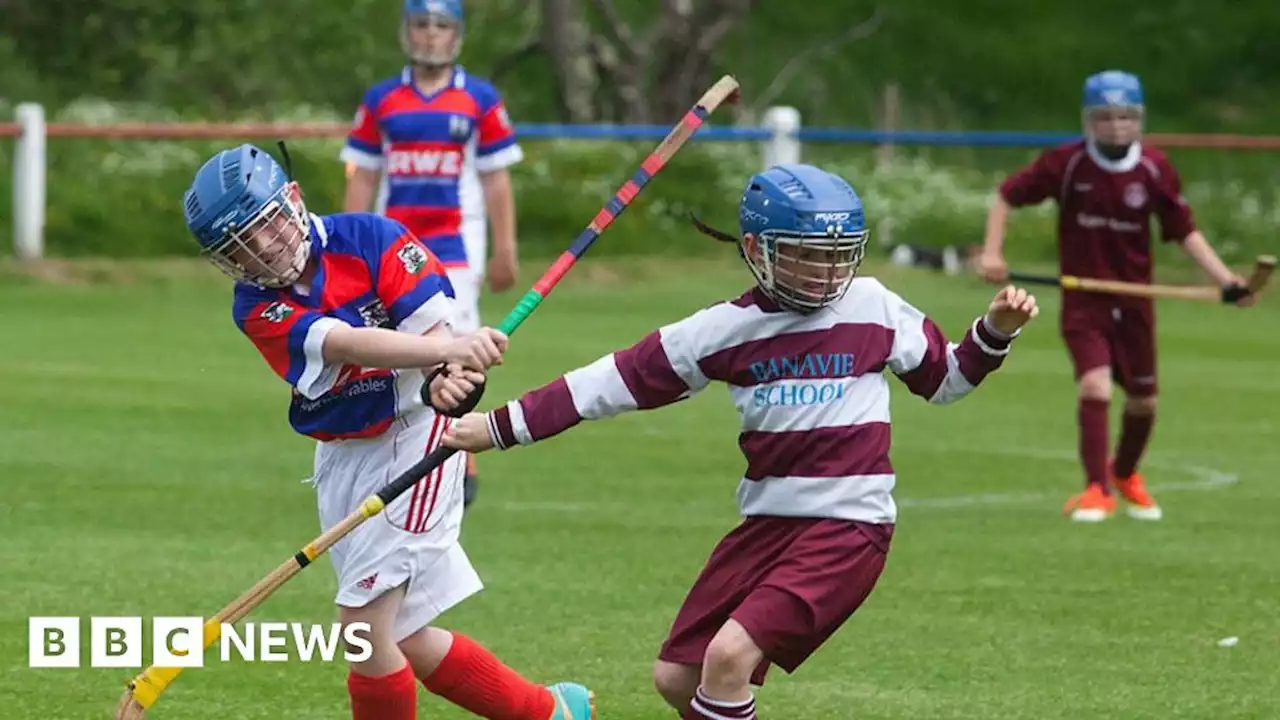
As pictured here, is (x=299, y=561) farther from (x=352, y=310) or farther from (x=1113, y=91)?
(x=1113, y=91)

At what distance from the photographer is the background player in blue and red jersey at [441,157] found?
419 inches

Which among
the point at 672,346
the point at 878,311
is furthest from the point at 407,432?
the point at 878,311

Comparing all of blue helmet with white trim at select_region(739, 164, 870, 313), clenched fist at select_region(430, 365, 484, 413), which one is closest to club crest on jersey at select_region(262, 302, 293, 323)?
clenched fist at select_region(430, 365, 484, 413)

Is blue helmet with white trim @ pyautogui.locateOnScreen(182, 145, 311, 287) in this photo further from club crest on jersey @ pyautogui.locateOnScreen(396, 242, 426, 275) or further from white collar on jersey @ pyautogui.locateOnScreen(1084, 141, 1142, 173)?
white collar on jersey @ pyautogui.locateOnScreen(1084, 141, 1142, 173)

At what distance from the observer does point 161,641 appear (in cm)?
752

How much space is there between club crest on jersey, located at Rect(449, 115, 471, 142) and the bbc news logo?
3.30 m

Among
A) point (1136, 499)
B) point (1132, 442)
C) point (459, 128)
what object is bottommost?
point (1136, 499)

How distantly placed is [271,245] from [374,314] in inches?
13.9

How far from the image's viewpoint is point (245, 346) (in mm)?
16516

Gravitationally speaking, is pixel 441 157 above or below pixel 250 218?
below

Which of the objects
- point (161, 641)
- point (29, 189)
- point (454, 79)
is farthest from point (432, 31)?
point (29, 189)

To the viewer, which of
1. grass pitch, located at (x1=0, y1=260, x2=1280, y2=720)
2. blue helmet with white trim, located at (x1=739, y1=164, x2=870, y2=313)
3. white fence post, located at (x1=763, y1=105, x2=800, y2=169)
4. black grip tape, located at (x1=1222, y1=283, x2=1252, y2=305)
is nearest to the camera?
blue helmet with white trim, located at (x1=739, y1=164, x2=870, y2=313)

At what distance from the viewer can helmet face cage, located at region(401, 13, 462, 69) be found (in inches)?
410

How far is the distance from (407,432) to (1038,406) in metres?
8.90
